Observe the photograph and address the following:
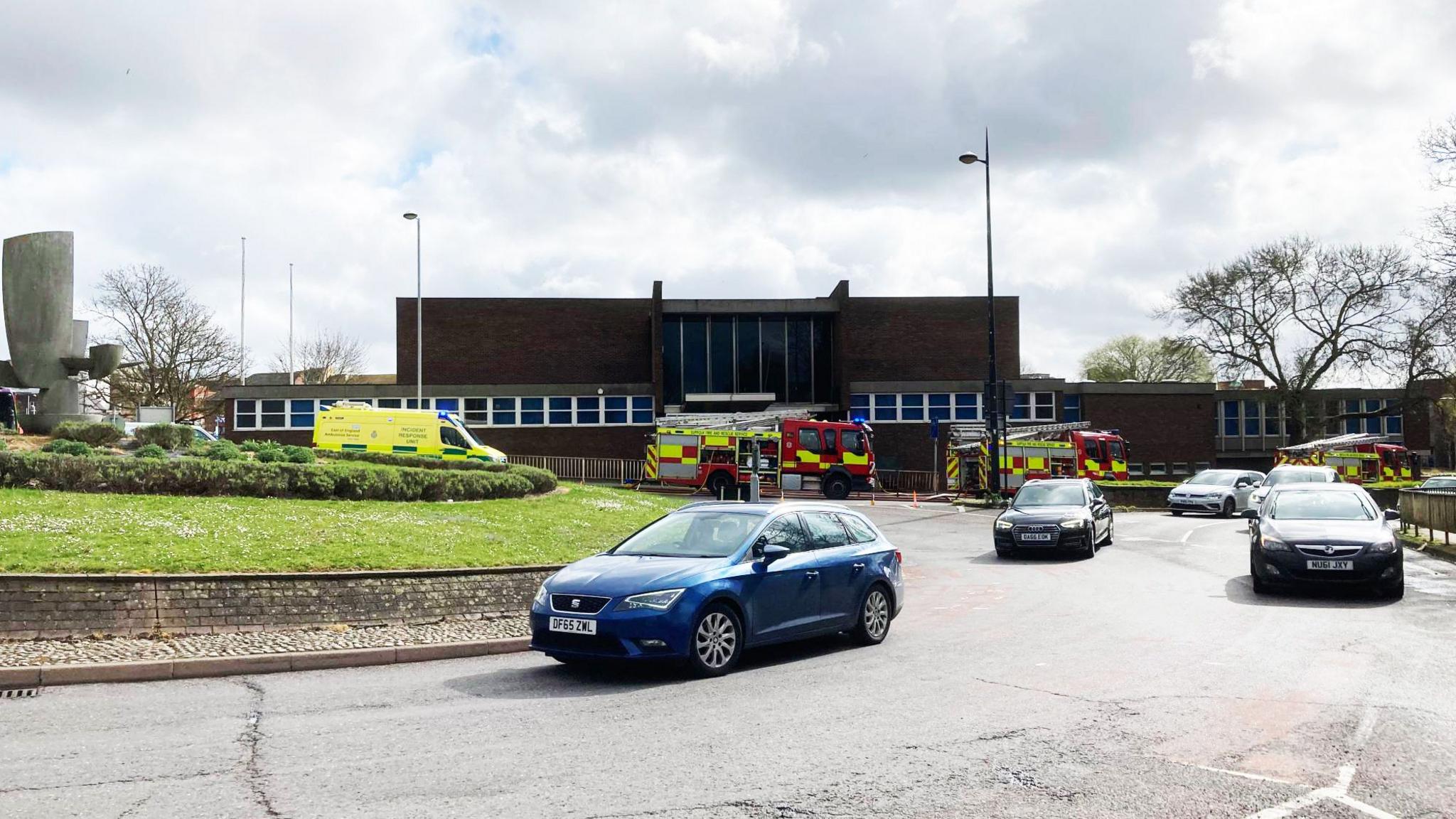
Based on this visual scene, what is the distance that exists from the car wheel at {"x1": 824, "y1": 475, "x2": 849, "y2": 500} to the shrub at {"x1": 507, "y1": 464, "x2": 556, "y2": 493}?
12.9 meters

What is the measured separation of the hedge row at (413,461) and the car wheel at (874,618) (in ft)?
47.3

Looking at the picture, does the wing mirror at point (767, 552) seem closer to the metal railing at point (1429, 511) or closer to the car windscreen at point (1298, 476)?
the metal railing at point (1429, 511)

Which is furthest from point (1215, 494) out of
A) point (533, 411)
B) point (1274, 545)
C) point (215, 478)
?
point (215, 478)

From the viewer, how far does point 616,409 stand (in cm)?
4706

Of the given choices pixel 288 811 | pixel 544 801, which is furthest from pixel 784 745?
pixel 288 811

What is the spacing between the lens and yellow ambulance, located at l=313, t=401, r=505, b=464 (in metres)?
30.5

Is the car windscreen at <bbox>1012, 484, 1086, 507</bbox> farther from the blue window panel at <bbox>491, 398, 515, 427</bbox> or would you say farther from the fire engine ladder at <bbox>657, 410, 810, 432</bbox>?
the blue window panel at <bbox>491, 398, 515, 427</bbox>

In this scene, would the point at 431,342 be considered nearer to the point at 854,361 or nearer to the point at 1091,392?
the point at 854,361

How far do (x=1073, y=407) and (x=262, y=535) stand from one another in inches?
1647

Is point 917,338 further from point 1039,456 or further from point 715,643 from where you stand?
point 715,643

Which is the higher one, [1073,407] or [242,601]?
[1073,407]

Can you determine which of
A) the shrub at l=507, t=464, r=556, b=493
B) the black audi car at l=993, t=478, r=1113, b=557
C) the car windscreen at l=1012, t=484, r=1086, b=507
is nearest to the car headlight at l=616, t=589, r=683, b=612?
the black audi car at l=993, t=478, r=1113, b=557

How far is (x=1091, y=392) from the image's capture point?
163 feet

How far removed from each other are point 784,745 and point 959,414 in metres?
42.9
